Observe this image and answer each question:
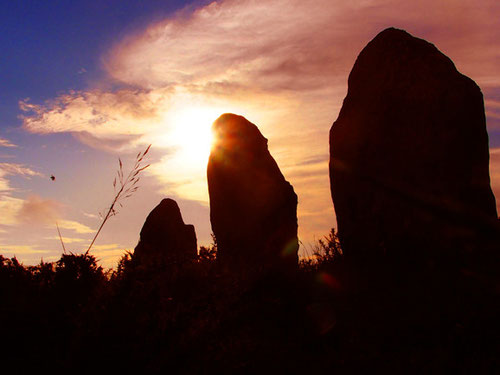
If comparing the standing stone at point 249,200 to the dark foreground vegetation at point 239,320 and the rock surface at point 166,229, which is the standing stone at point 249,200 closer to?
the rock surface at point 166,229

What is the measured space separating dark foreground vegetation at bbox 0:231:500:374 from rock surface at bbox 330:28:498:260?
0.90 metres

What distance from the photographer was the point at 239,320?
502 centimetres

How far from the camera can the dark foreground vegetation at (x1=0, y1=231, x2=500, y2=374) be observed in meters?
3.95

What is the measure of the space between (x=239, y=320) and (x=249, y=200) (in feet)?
21.8

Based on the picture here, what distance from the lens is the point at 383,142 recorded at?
785cm

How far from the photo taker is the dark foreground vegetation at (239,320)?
395 centimetres

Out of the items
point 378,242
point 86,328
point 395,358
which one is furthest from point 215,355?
point 378,242

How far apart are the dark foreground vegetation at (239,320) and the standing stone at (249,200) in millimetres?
4854

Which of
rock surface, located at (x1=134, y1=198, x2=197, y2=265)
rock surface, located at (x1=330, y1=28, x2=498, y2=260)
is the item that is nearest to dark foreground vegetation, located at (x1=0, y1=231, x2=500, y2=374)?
rock surface, located at (x1=330, y1=28, x2=498, y2=260)

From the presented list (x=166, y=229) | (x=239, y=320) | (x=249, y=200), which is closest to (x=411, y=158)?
(x=239, y=320)

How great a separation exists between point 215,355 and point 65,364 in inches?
47.3

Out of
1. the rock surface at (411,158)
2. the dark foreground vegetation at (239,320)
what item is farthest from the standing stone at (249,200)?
the dark foreground vegetation at (239,320)

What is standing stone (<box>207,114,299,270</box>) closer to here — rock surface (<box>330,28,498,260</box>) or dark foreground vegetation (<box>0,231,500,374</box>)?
rock surface (<box>330,28,498,260</box>)

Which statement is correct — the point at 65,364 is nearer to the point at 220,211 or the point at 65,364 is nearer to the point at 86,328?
the point at 86,328
